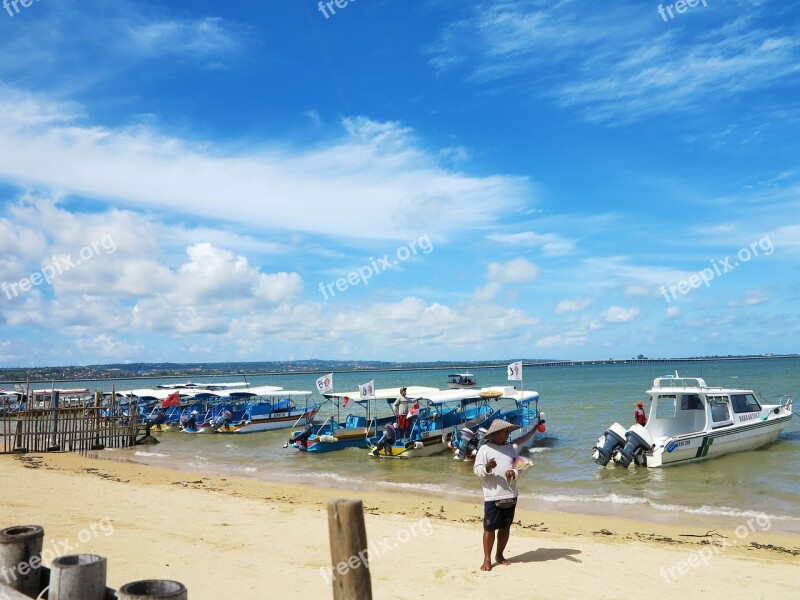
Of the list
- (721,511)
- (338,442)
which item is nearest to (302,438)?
(338,442)

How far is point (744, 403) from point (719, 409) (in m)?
1.58

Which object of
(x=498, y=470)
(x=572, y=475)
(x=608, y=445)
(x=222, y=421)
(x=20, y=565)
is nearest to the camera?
(x=20, y=565)

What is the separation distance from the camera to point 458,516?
12.9 meters

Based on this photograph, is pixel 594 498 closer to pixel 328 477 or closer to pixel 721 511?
pixel 721 511

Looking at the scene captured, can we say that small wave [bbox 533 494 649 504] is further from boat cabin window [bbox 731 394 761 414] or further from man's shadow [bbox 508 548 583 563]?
boat cabin window [bbox 731 394 761 414]

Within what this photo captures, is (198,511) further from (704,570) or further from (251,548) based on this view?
(704,570)

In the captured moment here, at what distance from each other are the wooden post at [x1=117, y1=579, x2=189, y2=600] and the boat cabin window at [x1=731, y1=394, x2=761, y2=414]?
2124 cm

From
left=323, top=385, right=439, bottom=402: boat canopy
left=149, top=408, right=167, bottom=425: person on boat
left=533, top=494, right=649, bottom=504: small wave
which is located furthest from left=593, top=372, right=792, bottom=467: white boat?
left=149, top=408, right=167, bottom=425: person on boat

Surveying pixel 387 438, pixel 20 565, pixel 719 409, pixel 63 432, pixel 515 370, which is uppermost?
pixel 515 370

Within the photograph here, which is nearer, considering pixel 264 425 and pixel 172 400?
pixel 264 425

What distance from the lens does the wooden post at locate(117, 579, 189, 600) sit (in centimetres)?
328

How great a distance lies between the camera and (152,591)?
3441mm

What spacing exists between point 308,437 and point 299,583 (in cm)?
1665

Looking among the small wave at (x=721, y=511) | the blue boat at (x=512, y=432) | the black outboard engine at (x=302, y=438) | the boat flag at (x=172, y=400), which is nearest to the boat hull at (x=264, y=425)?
the boat flag at (x=172, y=400)
